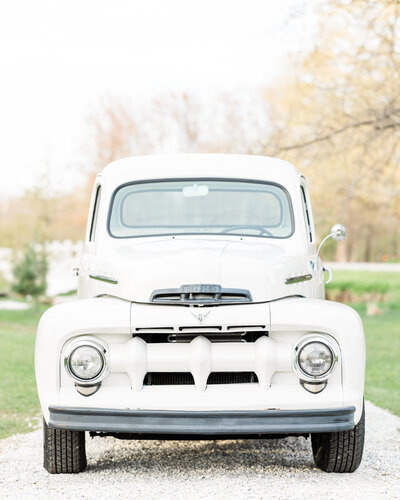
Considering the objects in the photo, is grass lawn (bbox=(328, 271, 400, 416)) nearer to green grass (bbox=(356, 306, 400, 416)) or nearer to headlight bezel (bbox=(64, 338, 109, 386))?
green grass (bbox=(356, 306, 400, 416))

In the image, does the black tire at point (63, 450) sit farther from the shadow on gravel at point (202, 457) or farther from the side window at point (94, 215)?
the side window at point (94, 215)

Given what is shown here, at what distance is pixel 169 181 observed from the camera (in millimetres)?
5711

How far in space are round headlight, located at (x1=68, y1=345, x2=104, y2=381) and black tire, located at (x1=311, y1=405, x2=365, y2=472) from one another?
4.95 ft

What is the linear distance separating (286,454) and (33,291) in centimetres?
1667

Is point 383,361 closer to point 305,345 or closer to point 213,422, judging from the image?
point 305,345

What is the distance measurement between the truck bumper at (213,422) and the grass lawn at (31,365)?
2517 millimetres

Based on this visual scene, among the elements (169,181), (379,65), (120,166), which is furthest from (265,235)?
(379,65)

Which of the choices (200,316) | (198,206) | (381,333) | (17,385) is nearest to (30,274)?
(381,333)

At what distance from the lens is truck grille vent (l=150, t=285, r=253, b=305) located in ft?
14.4

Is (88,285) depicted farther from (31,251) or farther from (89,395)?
(31,251)

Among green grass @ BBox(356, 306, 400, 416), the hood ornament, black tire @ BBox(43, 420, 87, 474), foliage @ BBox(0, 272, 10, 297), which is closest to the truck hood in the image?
the hood ornament

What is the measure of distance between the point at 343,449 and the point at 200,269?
4.70 feet

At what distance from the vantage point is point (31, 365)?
436 inches

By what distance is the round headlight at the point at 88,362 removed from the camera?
4.29 meters
